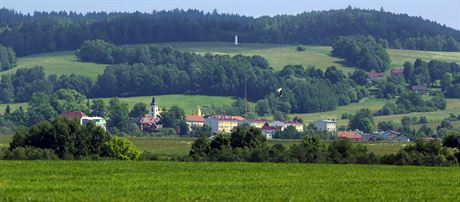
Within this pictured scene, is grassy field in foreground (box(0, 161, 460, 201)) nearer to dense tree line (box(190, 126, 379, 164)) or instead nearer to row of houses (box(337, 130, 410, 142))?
dense tree line (box(190, 126, 379, 164))

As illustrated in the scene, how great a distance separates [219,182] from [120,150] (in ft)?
117

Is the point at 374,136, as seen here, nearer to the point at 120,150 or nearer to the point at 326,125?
the point at 326,125

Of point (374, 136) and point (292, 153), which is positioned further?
point (374, 136)

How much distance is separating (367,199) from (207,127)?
457 ft

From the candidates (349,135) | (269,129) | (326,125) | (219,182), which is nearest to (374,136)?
(349,135)

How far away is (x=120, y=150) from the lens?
95.6 metres

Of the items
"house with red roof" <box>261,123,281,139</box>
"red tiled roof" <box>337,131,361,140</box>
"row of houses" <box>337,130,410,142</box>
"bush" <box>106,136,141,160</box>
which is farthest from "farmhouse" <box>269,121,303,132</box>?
"bush" <box>106,136,141,160</box>

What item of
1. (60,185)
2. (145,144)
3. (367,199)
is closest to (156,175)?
(60,185)

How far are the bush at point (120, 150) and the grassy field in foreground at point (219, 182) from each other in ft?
59.2

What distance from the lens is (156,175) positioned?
212 ft

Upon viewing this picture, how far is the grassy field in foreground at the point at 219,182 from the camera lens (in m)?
52.4

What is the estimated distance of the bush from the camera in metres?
93.6

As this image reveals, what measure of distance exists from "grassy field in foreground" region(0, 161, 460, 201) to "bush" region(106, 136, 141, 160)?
18045mm

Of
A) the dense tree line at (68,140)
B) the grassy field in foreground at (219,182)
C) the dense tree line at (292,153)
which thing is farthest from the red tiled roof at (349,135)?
the grassy field in foreground at (219,182)
